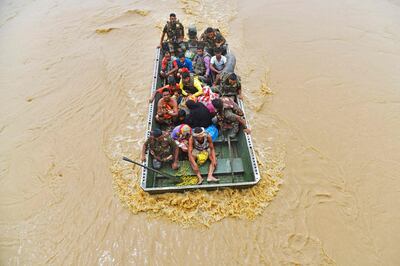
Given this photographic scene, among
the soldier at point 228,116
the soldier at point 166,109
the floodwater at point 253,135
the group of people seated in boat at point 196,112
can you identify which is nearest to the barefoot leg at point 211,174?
the group of people seated in boat at point 196,112

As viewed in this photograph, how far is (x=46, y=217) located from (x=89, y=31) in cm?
824

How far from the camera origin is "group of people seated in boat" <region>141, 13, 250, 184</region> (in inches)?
217

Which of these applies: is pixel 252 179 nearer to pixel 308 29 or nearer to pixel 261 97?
pixel 261 97

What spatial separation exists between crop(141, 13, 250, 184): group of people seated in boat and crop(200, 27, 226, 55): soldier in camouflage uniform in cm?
3

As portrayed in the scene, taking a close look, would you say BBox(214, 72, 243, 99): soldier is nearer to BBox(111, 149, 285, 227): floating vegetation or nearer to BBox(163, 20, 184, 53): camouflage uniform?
BBox(111, 149, 285, 227): floating vegetation

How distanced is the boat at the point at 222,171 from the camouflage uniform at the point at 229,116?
0.17 metres

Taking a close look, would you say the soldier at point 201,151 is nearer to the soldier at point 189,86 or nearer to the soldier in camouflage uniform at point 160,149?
the soldier in camouflage uniform at point 160,149

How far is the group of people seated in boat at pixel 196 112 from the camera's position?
552cm

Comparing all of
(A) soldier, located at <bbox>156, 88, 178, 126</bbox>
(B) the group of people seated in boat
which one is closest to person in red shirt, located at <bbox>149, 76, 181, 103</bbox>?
(B) the group of people seated in boat

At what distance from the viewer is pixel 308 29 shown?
1076 centimetres

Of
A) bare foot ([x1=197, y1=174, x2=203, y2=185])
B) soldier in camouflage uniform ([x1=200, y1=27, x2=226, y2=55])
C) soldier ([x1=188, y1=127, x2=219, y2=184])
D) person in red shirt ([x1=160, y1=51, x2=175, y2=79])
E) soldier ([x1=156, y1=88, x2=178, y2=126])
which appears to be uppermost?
soldier in camouflage uniform ([x1=200, y1=27, x2=226, y2=55])

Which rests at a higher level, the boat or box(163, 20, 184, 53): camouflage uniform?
box(163, 20, 184, 53): camouflage uniform

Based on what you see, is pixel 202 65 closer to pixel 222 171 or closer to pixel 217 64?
pixel 217 64

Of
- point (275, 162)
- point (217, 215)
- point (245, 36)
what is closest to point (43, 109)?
point (217, 215)
